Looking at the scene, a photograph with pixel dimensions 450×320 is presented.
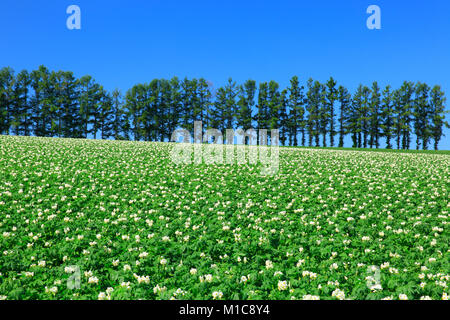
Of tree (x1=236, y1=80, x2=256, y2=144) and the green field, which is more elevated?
tree (x1=236, y1=80, x2=256, y2=144)

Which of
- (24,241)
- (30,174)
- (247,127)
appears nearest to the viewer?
(24,241)

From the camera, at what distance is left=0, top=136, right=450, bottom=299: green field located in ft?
16.9

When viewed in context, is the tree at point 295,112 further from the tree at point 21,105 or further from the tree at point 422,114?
the tree at point 21,105

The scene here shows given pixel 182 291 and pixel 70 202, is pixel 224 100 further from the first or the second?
pixel 182 291

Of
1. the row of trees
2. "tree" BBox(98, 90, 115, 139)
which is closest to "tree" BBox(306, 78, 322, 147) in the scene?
the row of trees

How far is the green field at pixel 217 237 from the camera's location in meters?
5.16

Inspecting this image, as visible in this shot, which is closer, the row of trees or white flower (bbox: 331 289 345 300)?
white flower (bbox: 331 289 345 300)

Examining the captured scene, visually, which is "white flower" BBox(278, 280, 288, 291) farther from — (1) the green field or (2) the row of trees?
(2) the row of trees

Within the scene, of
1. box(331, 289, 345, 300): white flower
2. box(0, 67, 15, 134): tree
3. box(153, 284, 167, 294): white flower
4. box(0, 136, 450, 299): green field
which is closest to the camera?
box(331, 289, 345, 300): white flower

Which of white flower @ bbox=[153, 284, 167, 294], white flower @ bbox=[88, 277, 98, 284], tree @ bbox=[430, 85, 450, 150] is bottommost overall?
white flower @ bbox=[153, 284, 167, 294]

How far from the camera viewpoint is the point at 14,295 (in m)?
4.78

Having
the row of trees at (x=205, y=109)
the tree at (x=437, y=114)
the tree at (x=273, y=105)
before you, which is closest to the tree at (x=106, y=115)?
the row of trees at (x=205, y=109)
